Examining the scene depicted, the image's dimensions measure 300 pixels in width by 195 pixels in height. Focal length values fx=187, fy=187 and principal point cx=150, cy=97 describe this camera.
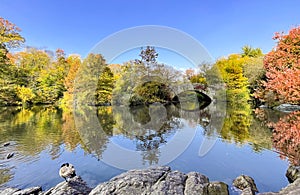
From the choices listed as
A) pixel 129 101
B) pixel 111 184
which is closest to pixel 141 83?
pixel 129 101

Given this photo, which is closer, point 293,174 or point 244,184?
point 244,184

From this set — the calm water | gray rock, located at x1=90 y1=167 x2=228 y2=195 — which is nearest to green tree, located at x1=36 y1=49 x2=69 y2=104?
the calm water

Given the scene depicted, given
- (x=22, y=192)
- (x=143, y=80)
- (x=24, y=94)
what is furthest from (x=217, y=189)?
(x=24, y=94)

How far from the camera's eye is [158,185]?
11.3ft

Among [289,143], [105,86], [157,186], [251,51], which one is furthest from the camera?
[251,51]

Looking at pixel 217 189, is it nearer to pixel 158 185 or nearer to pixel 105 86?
pixel 158 185

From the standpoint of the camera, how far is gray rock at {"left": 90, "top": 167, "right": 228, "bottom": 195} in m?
3.29

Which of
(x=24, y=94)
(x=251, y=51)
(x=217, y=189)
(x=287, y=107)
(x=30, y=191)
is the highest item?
(x=251, y=51)

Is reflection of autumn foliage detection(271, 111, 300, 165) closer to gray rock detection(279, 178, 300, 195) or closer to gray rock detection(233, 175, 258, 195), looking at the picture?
gray rock detection(279, 178, 300, 195)

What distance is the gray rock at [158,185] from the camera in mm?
3293

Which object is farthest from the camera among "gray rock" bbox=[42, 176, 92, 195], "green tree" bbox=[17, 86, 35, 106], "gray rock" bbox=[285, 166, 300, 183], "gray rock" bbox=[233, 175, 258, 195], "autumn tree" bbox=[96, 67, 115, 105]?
"green tree" bbox=[17, 86, 35, 106]

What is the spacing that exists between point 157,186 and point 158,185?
0.13 ft

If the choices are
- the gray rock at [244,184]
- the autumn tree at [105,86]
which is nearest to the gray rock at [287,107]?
the gray rock at [244,184]

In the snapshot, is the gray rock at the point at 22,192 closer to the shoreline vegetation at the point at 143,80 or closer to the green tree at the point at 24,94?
the shoreline vegetation at the point at 143,80
